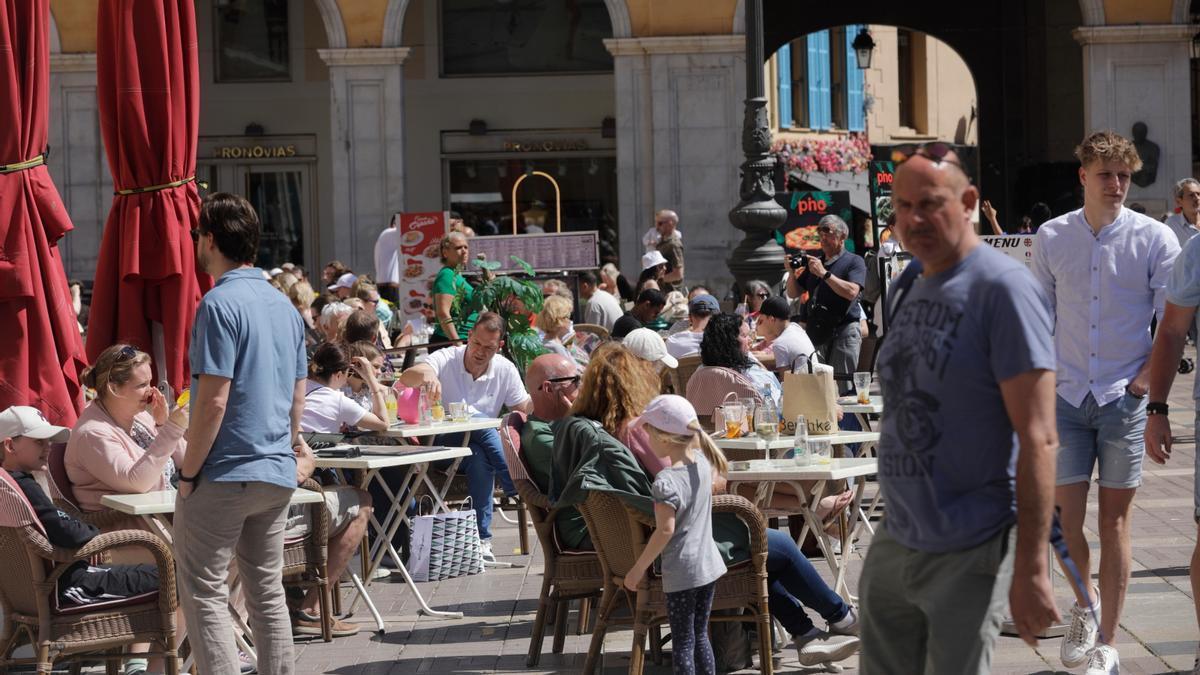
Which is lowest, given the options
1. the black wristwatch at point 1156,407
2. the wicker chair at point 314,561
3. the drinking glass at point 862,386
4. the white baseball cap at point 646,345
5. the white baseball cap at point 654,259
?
the wicker chair at point 314,561

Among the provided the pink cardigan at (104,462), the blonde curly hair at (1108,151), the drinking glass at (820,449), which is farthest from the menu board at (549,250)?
the blonde curly hair at (1108,151)

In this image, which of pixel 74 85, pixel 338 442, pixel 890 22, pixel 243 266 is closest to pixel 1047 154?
pixel 890 22

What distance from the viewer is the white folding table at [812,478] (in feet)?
22.1

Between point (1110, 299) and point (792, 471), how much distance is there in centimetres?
147

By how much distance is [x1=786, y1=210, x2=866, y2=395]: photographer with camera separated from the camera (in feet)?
37.1

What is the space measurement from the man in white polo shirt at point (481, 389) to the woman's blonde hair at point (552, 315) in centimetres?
136

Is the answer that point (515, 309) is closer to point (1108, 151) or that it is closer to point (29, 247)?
point (29, 247)

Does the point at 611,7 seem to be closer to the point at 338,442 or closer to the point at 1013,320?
the point at 338,442

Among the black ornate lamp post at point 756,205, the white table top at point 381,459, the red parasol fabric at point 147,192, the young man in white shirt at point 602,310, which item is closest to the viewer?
the red parasol fabric at point 147,192

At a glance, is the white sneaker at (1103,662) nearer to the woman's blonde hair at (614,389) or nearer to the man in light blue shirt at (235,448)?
the woman's blonde hair at (614,389)

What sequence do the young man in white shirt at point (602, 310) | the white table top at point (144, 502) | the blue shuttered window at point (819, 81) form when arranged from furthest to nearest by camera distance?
1. the blue shuttered window at point (819, 81)
2. the young man in white shirt at point (602, 310)
3. the white table top at point (144, 502)

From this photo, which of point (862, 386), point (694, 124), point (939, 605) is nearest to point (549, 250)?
point (694, 124)

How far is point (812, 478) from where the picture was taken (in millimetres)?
6684

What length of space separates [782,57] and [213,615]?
2685 cm
